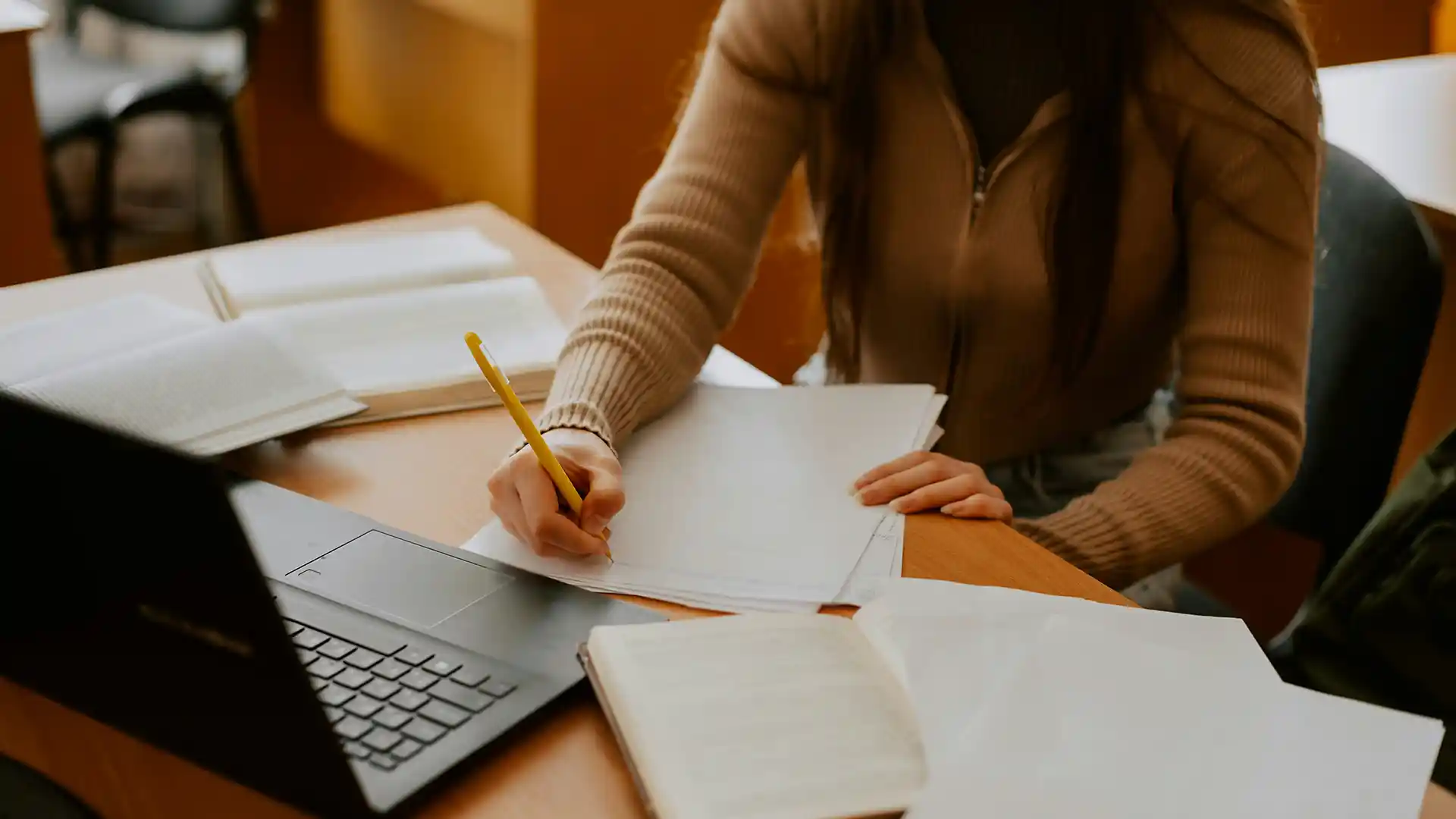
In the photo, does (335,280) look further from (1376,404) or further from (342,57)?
(342,57)

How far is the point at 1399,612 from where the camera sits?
0.87 m

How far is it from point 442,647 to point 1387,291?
845 mm

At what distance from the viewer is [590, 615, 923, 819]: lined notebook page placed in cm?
61

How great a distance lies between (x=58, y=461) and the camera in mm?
525

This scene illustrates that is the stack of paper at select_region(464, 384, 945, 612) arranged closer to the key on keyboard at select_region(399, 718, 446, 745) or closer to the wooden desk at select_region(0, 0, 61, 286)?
the key on keyboard at select_region(399, 718, 446, 745)

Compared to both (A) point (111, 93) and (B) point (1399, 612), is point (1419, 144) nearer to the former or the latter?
(B) point (1399, 612)

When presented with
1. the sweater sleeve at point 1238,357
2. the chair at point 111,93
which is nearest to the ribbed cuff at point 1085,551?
the sweater sleeve at point 1238,357

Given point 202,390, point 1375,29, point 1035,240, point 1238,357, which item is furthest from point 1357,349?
point 1375,29

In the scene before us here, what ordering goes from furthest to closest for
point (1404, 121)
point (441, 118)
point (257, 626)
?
point (441, 118)
point (1404, 121)
point (257, 626)

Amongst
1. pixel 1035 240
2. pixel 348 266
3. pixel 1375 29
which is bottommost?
pixel 1375 29

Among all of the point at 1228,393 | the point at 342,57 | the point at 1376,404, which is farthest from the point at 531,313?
the point at 342,57

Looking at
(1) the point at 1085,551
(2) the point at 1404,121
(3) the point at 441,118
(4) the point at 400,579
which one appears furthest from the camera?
(3) the point at 441,118

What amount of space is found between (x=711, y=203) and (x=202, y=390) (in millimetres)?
436

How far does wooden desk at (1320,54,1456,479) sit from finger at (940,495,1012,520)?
476mm
